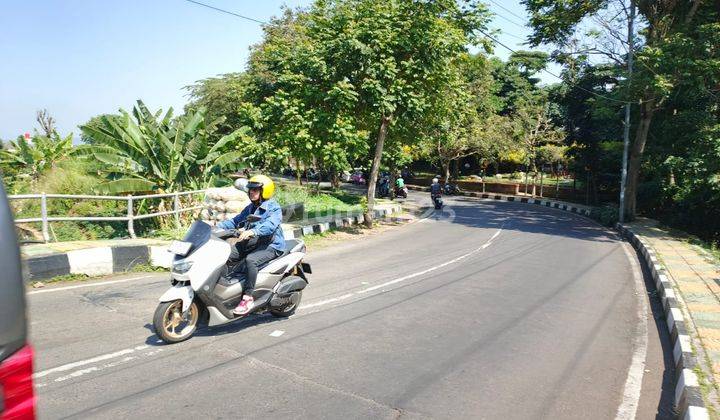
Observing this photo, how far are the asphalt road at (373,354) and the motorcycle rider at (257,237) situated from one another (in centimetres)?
64

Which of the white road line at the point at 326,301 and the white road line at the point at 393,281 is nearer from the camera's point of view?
the white road line at the point at 326,301

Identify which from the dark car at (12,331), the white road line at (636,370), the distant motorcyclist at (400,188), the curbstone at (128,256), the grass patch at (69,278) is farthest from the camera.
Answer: the distant motorcyclist at (400,188)

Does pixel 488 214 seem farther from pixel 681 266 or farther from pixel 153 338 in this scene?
pixel 153 338

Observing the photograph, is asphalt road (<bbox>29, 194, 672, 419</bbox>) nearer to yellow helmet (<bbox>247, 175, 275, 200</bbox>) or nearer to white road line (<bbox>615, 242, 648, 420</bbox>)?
white road line (<bbox>615, 242, 648, 420</bbox>)

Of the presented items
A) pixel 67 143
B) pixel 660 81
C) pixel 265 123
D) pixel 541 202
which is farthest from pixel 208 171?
pixel 541 202

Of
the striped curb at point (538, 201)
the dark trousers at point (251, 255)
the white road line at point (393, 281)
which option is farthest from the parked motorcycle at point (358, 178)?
the dark trousers at point (251, 255)

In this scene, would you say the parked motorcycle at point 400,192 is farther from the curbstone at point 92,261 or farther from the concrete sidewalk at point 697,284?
the curbstone at point 92,261

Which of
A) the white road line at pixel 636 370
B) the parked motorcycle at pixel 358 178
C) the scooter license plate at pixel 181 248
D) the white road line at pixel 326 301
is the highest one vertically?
the parked motorcycle at pixel 358 178

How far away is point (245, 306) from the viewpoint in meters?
5.77

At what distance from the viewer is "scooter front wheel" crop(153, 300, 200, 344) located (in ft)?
16.8

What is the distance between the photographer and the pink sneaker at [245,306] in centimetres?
571

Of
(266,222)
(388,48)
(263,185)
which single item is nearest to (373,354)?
(266,222)

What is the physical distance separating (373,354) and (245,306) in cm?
156

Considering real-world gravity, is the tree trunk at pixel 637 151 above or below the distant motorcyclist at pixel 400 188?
above
